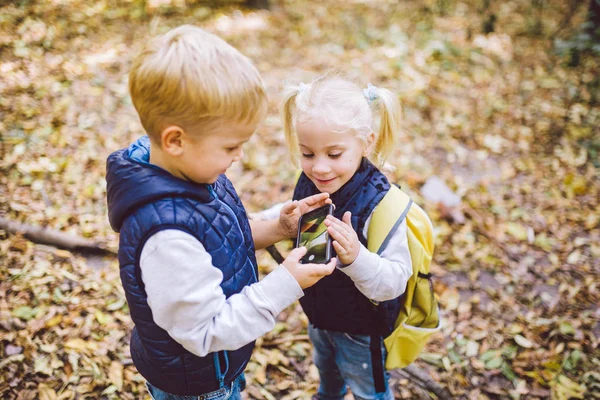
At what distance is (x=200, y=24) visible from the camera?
24.5ft

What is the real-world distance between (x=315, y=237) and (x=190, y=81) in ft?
2.76

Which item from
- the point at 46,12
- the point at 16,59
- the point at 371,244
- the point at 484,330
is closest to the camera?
the point at 371,244

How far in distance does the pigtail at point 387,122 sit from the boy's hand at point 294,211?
1.57ft

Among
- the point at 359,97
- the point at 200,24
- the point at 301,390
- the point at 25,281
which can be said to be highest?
the point at 359,97

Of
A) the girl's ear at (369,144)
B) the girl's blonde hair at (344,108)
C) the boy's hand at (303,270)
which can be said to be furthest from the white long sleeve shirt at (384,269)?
the girl's blonde hair at (344,108)

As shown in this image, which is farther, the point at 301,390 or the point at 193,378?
the point at 301,390

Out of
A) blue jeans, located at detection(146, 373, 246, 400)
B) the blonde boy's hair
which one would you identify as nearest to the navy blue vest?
blue jeans, located at detection(146, 373, 246, 400)

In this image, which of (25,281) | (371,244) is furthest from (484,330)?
(25,281)

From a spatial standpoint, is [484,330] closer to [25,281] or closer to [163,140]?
[163,140]

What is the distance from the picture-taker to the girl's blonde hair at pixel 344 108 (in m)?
1.95

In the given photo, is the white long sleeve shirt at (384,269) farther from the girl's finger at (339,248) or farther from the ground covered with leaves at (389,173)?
the ground covered with leaves at (389,173)

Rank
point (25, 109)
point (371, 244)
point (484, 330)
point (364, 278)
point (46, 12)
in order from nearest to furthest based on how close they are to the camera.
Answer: point (364, 278), point (371, 244), point (484, 330), point (25, 109), point (46, 12)

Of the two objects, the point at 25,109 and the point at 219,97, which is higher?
the point at 219,97

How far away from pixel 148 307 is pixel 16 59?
547 cm
